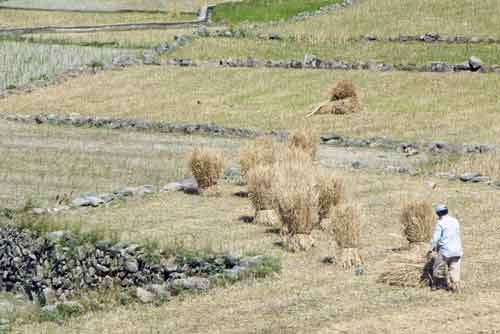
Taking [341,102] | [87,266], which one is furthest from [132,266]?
[341,102]

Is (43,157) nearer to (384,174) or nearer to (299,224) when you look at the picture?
(384,174)

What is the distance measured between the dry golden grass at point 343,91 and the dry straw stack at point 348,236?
26.5 metres

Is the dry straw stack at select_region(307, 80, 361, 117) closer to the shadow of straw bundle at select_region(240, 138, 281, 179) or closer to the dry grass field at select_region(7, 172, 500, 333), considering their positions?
the shadow of straw bundle at select_region(240, 138, 281, 179)

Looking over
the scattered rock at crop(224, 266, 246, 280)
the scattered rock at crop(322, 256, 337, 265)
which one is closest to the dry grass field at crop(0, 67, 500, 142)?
the scattered rock at crop(322, 256, 337, 265)

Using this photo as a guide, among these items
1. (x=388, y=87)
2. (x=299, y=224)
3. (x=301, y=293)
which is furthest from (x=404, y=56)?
(x=301, y=293)

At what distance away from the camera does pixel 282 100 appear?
57.7 metres

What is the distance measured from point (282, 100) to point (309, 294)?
107ft

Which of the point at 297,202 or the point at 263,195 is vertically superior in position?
the point at 297,202

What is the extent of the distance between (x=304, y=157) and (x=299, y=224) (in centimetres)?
796

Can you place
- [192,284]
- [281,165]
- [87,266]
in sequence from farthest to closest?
[281,165], [87,266], [192,284]

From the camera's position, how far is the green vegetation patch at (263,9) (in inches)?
3415

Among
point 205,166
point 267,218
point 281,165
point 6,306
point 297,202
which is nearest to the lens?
point 297,202

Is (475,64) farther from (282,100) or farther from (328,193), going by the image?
(328,193)

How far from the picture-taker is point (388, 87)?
58.7 m
